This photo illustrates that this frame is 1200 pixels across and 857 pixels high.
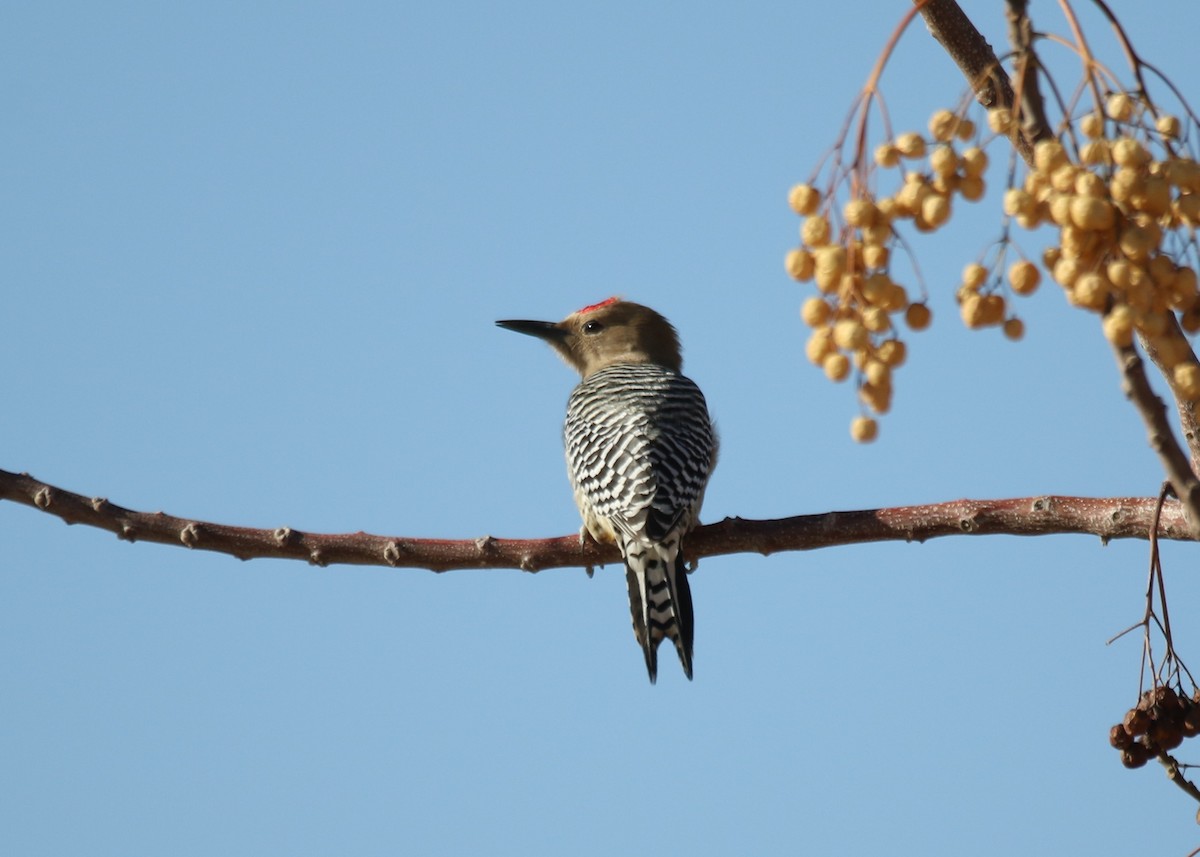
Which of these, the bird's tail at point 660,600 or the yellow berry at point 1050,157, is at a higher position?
the yellow berry at point 1050,157

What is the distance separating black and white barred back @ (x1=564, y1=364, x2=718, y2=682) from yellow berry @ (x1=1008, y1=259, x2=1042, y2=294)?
122 inches

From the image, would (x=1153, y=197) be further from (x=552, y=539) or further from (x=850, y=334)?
(x=552, y=539)

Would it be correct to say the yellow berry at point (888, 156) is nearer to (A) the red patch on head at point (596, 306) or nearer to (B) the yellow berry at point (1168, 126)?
(B) the yellow berry at point (1168, 126)

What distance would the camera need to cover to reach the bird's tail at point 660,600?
5188mm

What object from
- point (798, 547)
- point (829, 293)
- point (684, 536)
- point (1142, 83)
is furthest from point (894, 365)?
point (684, 536)

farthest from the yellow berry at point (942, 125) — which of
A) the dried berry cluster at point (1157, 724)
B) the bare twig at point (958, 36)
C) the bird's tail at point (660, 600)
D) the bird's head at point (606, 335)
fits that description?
the bird's head at point (606, 335)

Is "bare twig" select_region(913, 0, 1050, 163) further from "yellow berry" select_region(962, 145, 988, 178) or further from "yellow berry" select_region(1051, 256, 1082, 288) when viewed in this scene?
"yellow berry" select_region(1051, 256, 1082, 288)

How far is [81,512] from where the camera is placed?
164 inches

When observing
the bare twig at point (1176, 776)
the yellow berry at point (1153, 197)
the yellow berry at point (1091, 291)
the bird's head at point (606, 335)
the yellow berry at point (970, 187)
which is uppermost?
the bird's head at point (606, 335)

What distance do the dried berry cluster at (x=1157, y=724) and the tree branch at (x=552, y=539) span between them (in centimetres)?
49

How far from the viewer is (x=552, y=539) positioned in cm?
468

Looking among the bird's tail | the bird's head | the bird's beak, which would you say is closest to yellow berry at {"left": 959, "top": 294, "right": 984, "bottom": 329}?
the bird's tail

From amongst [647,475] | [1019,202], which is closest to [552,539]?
[647,475]

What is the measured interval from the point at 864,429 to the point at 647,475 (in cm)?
320
